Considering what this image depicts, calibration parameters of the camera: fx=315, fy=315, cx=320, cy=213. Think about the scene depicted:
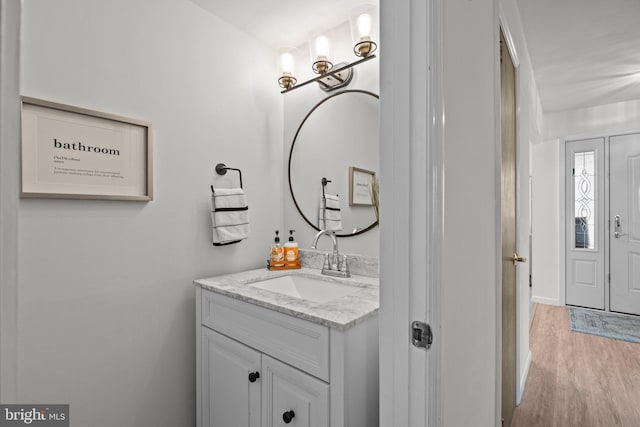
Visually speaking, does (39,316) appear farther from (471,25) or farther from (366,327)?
(471,25)

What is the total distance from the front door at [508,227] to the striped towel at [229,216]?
137 centimetres

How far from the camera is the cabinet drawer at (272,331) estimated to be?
112 cm

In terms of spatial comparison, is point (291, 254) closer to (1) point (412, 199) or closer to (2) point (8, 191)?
(1) point (412, 199)

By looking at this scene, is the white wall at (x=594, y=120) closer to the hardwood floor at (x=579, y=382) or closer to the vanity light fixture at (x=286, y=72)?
A: the hardwood floor at (x=579, y=382)

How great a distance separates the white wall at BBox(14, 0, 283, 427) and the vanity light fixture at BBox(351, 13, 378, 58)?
2.38ft

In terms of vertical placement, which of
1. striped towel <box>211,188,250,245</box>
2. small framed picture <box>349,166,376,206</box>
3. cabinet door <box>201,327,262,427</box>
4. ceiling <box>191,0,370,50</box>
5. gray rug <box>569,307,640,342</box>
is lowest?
gray rug <box>569,307,640,342</box>

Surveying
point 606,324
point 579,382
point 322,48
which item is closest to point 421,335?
point 322,48

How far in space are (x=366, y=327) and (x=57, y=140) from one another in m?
1.44

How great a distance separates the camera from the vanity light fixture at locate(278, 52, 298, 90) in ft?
6.75

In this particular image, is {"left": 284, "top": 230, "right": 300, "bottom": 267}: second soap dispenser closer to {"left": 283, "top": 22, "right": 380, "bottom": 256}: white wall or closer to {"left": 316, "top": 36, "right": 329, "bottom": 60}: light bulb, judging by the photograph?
{"left": 283, "top": 22, "right": 380, "bottom": 256}: white wall

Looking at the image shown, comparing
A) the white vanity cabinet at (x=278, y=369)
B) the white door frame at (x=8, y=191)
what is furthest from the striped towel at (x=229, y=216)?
the white door frame at (x=8, y=191)

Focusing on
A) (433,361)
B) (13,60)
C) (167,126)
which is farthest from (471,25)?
(167,126)

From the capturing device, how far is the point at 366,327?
117cm

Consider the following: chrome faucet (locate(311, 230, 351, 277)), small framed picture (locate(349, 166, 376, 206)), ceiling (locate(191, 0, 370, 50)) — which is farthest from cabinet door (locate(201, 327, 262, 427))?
ceiling (locate(191, 0, 370, 50))
